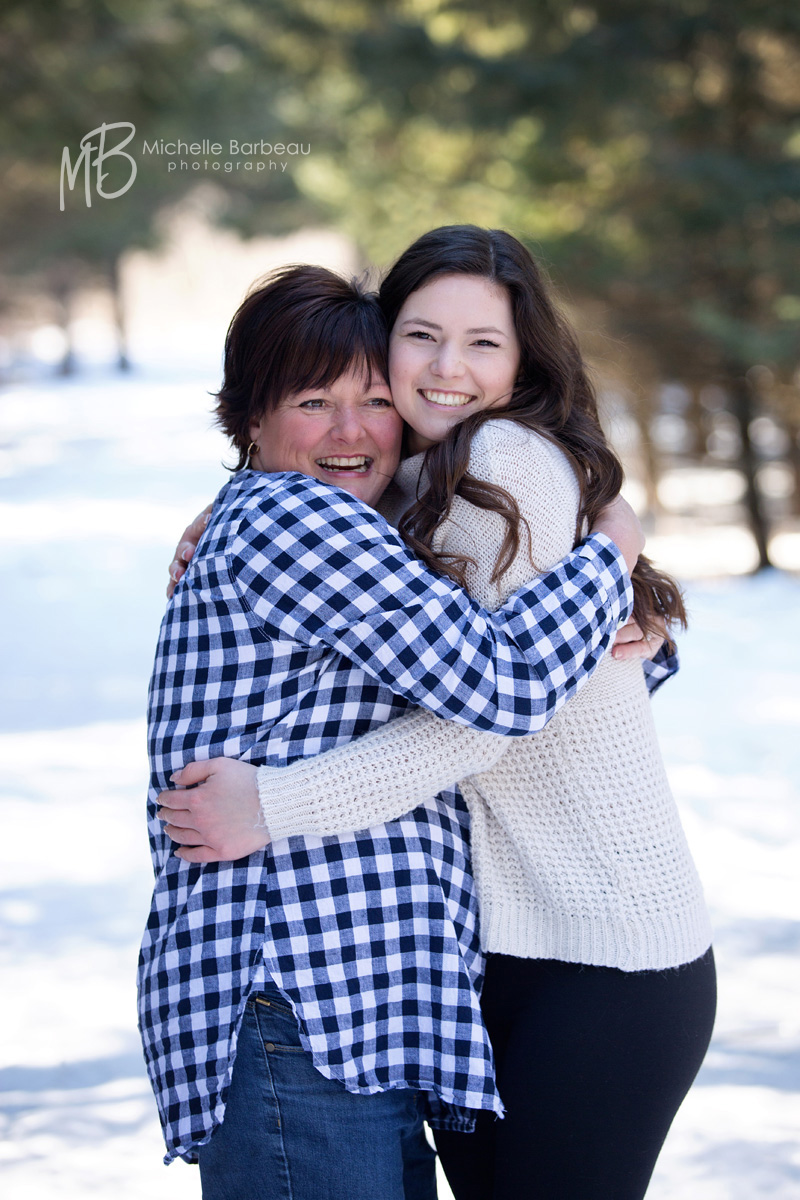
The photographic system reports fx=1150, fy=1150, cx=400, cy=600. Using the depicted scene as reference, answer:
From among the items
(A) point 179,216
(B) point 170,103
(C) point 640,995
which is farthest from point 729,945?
(A) point 179,216

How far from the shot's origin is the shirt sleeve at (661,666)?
1862 millimetres

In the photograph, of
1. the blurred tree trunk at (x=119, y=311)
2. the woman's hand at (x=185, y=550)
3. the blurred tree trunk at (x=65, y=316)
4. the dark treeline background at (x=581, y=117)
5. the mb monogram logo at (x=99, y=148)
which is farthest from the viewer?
the blurred tree trunk at (x=65, y=316)

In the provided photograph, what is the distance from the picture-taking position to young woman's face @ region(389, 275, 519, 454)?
163cm

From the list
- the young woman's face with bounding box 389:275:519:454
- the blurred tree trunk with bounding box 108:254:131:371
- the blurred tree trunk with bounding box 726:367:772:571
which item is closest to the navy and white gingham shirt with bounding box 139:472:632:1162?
the young woman's face with bounding box 389:275:519:454

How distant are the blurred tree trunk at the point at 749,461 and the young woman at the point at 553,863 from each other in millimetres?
8234

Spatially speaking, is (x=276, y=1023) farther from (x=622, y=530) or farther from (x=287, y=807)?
(x=622, y=530)

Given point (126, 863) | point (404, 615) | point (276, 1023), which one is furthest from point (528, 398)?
point (126, 863)

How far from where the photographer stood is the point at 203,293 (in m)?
36.6

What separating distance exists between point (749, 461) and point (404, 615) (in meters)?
8.81

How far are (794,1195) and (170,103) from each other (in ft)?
22.7

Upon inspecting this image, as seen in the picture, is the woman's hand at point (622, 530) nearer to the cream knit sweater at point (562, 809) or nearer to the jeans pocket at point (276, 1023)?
the cream knit sweater at point (562, 809)

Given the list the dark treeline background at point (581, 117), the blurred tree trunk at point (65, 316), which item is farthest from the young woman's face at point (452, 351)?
the blurred tree trunk at point (65, 316)

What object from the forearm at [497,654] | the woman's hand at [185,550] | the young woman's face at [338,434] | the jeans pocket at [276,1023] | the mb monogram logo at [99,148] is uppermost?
the mb monogram logo at [99,148]

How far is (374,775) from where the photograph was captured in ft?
4.55
